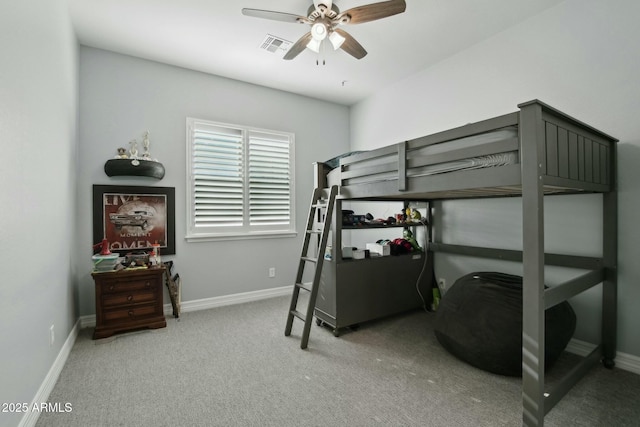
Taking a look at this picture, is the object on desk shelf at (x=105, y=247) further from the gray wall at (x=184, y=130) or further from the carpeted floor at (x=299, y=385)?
the carpeted floor at (x=299, y=385)

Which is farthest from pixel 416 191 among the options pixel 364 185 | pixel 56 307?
pixel 56 307

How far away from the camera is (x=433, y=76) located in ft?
11.6

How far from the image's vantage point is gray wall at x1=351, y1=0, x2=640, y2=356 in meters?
2.18

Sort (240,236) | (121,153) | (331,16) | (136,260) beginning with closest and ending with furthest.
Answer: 1. (331,16)
2. (136,260)
3. (121,153)
4. (240,236)

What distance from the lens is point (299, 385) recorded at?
78.6 inches

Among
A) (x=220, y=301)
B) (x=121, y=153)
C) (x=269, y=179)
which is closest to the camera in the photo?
(x=121, y=153)

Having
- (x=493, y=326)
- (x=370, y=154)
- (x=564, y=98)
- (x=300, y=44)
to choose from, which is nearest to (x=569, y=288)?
(x=493, y=326)

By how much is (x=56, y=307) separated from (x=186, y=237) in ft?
4.73

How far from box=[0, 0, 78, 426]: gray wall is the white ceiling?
47 centimetres

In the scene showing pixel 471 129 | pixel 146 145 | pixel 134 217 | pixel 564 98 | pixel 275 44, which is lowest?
pixel 134 217

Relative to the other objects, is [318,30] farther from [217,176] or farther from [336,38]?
[217,176]

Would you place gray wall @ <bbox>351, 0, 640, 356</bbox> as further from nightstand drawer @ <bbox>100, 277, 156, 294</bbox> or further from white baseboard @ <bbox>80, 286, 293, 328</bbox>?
nightstand drawer @ <bbox>100, 277, 156, 294</bbox>

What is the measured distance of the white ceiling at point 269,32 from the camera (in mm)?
2508

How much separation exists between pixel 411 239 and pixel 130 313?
3064 mm
